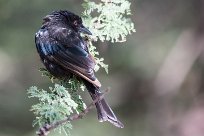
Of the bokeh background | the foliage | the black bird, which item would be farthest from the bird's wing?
the bokeh background

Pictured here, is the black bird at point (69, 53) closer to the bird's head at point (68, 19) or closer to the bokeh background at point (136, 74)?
the bird's head at point (68, 19)

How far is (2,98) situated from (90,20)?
4.12m

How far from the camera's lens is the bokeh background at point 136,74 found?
8.82 meters

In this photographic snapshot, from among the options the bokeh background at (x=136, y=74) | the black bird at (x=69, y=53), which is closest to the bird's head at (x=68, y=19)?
the black bird at (x=69, y=53)

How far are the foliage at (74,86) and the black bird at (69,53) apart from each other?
0.09m

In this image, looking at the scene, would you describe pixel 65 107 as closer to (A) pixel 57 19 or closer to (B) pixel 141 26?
(A) pixel 57 19

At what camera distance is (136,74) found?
30.0ft

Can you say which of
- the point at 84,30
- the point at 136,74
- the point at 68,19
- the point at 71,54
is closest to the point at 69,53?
the point at 71,54

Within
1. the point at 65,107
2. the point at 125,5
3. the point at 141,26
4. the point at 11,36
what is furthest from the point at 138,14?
the point at 65,107

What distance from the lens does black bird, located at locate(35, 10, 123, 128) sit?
187 inches

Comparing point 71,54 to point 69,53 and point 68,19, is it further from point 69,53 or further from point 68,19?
point 68,19

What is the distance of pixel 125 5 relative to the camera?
17.4 ft

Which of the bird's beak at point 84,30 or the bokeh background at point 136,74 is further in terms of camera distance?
the bokeh background at point 136,74

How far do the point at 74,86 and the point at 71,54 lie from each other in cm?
30
